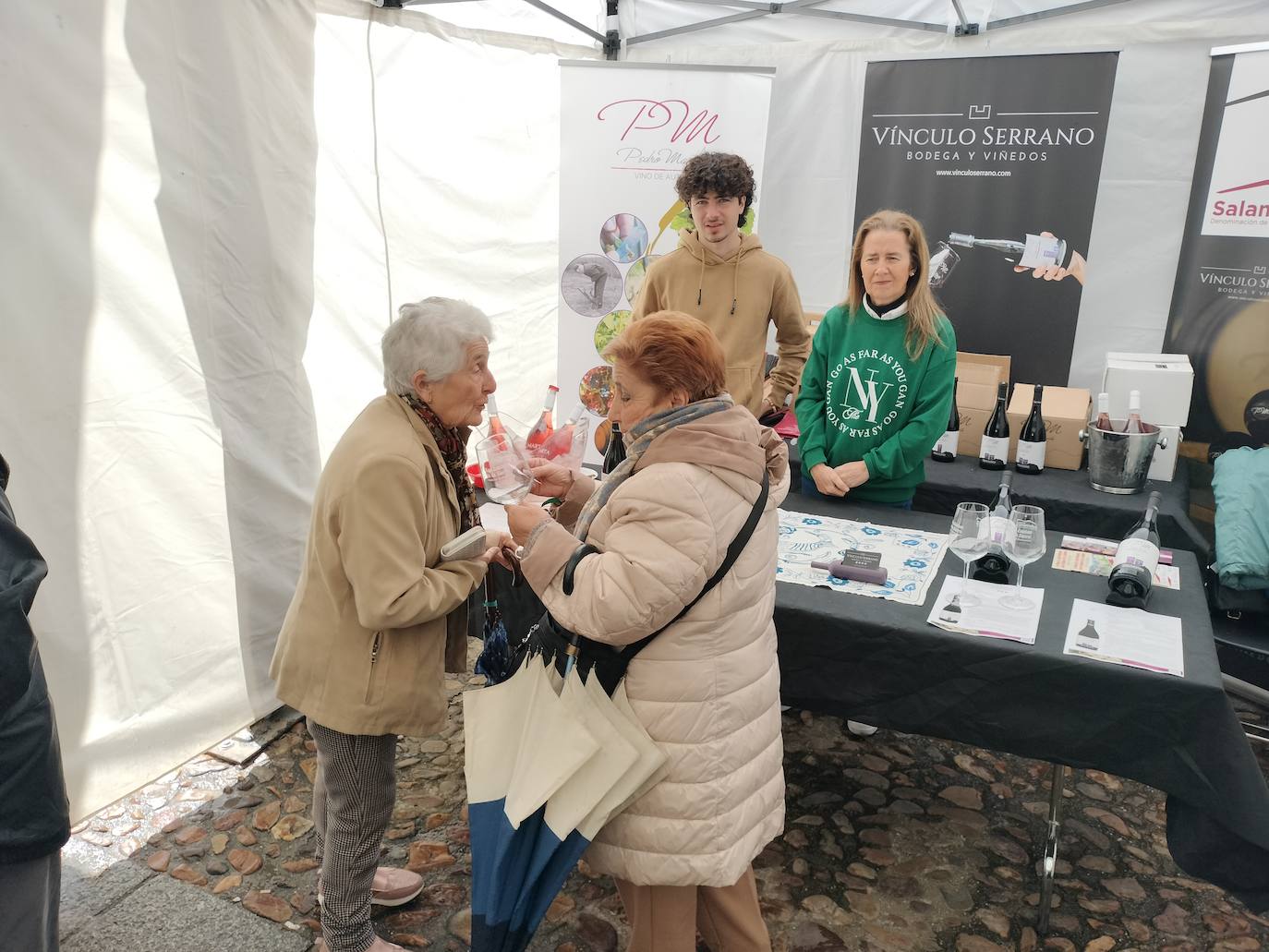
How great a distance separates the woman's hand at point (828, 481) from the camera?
9.20 feet

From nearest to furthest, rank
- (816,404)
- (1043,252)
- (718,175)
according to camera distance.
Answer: (816,404) < (718,175) < (1043,252)

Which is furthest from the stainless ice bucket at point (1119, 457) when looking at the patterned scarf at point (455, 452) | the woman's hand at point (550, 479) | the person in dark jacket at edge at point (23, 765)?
the person in dark jacket at edge at point (23, 765)

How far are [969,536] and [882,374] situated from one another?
31.4 inches

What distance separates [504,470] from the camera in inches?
79.4

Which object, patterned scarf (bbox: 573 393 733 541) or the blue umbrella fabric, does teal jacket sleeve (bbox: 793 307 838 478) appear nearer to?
patterned scarf (bbox: 573 393 733 541)

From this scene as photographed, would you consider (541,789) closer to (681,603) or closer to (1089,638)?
(681,603)

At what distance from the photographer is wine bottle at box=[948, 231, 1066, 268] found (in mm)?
4305

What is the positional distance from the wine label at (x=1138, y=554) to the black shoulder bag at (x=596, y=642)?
0.99 meters

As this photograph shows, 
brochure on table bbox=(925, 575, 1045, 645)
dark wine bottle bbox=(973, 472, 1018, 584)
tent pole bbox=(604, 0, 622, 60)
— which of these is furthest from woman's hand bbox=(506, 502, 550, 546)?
tent pole bbox=(604, 0, 622, 60)

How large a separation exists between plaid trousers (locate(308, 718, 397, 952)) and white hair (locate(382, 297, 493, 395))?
2.54ft

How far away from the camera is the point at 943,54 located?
4336mm

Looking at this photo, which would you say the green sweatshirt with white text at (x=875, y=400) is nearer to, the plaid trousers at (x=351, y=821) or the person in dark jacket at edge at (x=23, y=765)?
the plaid trousers at (x=351, y=821)

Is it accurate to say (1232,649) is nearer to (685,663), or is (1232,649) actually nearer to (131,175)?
(685,663)

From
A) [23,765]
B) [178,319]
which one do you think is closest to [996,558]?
[23,765]
